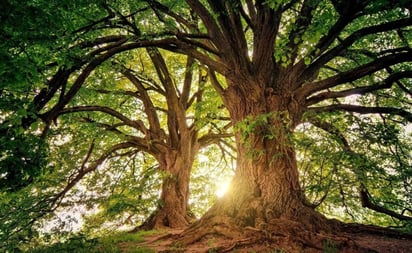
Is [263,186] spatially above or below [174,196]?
below

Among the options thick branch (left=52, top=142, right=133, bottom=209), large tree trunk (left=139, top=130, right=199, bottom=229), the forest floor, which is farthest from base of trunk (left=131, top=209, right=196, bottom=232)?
the forest floor

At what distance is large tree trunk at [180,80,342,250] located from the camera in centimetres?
574

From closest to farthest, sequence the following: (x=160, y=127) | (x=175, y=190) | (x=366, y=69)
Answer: (x=366, y=69), (x=175, y=190), (x=160, y=127)

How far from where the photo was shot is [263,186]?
20.5 ft

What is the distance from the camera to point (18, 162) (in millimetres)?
4434

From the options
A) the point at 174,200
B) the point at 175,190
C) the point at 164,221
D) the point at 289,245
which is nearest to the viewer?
the point at 289,245

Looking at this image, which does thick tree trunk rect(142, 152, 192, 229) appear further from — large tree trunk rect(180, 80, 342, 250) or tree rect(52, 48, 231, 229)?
large tree trunk rect(180, 80, 342, 250)

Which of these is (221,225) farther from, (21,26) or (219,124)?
(219,124)

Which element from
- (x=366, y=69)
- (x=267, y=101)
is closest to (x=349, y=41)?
(x=366, y=69)

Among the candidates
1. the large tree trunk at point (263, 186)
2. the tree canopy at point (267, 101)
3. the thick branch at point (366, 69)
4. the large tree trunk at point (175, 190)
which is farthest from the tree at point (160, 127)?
the thick branch at point (366, 69)

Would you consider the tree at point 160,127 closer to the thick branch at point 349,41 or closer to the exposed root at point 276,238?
the thick branch at point 349,41

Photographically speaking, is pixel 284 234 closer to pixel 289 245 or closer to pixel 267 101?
pixel 289 245

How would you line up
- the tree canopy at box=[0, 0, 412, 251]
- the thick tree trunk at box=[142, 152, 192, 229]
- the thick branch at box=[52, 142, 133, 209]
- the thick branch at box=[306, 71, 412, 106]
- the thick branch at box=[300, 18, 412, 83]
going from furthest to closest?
the thick tree trunk at box=[142, 152, 192, 229] → the thick branch at box=[52, 142, 133, 209] → the thick branch at box=[306, 71, 412, 106] → the thick branch at box=[300, 18, 412, 83] → the tree canopy at box=[0, 0, 412, 251]

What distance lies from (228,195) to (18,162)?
406cm
